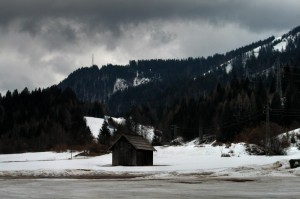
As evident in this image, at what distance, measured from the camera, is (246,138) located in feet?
313

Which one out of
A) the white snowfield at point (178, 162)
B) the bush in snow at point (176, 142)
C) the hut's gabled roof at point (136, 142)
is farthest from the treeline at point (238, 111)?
the hut's gabled roof at point (136, 142)

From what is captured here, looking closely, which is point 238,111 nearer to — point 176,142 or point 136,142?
point 176,142

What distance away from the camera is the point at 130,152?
73.7m

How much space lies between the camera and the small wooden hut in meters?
73.2

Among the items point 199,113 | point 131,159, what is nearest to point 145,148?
point 131,159

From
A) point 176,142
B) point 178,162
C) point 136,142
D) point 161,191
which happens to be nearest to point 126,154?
point 136,142

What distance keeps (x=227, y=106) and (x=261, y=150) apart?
71.7m

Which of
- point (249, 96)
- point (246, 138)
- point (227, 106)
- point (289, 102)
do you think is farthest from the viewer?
point (249, 96)

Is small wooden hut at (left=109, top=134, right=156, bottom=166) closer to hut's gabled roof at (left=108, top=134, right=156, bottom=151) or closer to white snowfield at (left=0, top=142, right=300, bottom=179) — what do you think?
hut's gabled roof at (left=108, top=134, right=156, bottom=151)

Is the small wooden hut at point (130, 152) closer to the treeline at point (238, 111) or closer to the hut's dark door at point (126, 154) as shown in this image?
the hut's dark door at point (126, 154)

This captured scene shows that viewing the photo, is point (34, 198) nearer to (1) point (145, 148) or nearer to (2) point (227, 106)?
(1) point (145, 148)

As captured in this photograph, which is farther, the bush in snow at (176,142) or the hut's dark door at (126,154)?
the bush in snow at (176,142)

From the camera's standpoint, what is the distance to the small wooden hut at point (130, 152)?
73.2 meters

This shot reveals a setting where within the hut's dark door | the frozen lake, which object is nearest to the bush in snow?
the hut's dark door
